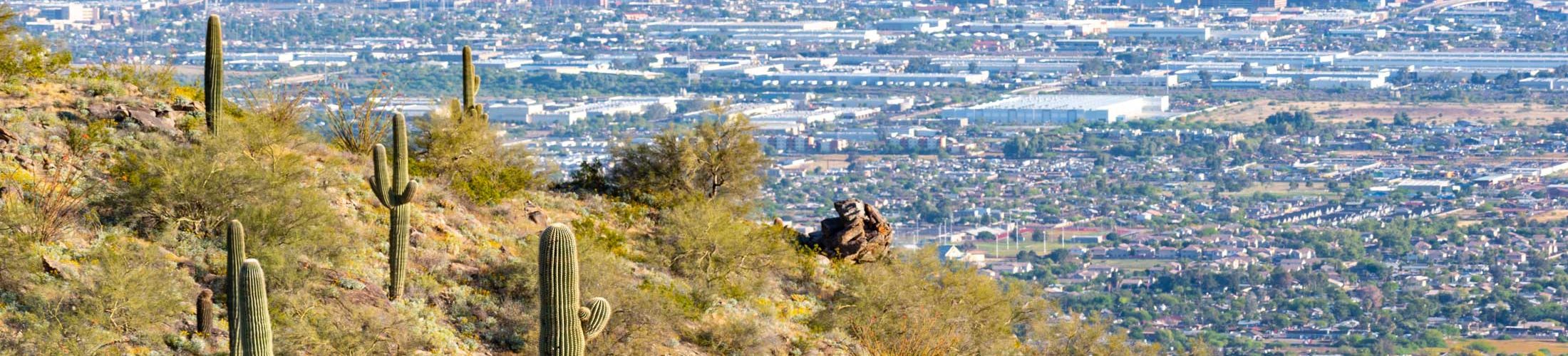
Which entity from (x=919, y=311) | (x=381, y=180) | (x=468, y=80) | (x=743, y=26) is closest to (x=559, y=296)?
(x=381, y=180)

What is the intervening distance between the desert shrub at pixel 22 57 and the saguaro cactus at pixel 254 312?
261 inches

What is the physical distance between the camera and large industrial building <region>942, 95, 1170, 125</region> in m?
80.1

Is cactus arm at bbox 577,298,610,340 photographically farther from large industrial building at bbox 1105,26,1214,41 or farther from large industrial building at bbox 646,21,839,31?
large industrial building at bbox 646,21,839,31

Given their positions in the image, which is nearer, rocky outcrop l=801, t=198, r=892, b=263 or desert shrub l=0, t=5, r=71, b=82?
desert shrub l=0, t=5, r=71, b=82

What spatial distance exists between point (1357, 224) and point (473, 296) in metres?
39.4

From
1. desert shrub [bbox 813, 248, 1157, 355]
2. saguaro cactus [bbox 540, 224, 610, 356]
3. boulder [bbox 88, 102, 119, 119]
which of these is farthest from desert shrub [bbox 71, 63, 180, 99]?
saguaro cactus [bbox 540, 224, 610, 356]

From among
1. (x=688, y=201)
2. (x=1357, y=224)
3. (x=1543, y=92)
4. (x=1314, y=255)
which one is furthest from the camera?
(x=1543, y=92)

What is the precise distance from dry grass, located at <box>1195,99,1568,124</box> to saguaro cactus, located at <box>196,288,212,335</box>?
66980 mm

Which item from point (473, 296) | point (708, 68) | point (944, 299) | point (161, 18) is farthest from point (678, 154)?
point (161, 18)

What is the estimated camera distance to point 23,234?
14430 millimetres

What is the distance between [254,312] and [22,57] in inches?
284

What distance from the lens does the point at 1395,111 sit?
8094 cm

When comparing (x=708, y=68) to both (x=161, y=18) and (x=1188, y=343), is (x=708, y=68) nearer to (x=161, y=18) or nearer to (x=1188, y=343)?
(x=161, y=18)

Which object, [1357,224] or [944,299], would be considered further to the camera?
[1357,224]
